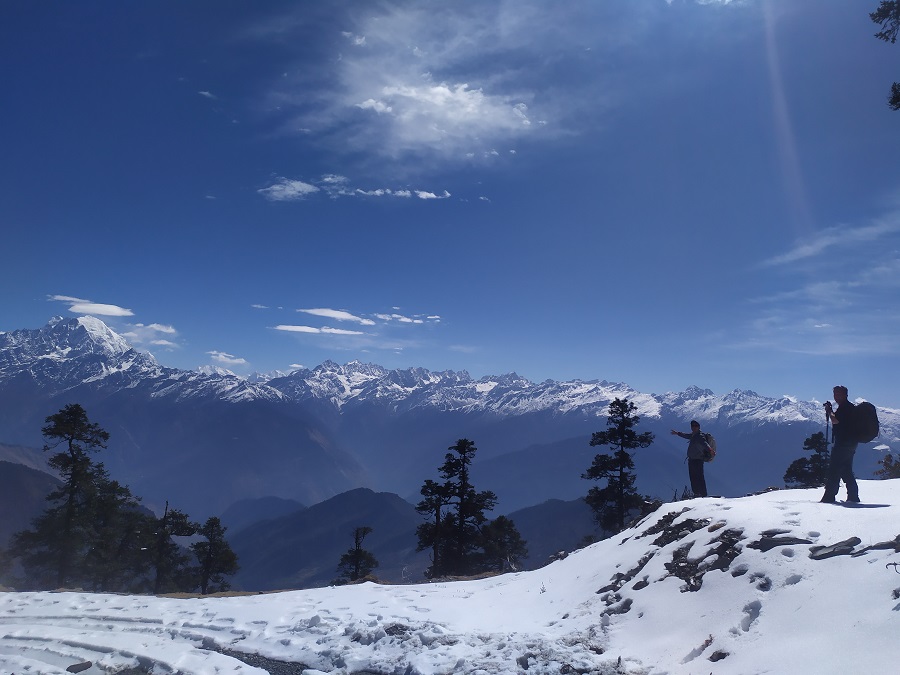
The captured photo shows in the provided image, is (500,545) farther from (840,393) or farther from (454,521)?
(840,393)

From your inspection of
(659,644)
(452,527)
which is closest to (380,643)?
(659,644)

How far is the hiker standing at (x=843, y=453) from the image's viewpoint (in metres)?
11.8

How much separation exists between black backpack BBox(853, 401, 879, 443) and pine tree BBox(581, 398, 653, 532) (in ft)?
81.9

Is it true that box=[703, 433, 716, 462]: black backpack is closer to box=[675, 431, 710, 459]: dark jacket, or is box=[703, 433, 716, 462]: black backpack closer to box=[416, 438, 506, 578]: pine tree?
box=[675, 431, 710, 459]: dark jacket

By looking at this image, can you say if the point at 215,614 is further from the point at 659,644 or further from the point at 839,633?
the point at 839,633

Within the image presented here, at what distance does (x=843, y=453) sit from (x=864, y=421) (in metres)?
0.88

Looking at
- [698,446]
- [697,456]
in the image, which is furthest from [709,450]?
[697,456]

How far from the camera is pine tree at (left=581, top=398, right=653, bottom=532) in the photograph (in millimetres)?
36969

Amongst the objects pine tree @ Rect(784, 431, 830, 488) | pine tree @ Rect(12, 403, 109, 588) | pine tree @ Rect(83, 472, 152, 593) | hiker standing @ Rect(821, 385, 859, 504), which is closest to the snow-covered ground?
hiker standing @ Rect(821, 385, 859, 504)

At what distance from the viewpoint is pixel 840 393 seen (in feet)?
40.9

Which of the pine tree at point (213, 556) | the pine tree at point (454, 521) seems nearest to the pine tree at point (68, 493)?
the pine tree at point (213, 556)

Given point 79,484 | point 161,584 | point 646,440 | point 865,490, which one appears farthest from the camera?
point 161,584

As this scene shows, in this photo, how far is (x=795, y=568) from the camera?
8.98 meters

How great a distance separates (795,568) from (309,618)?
1032 cm
